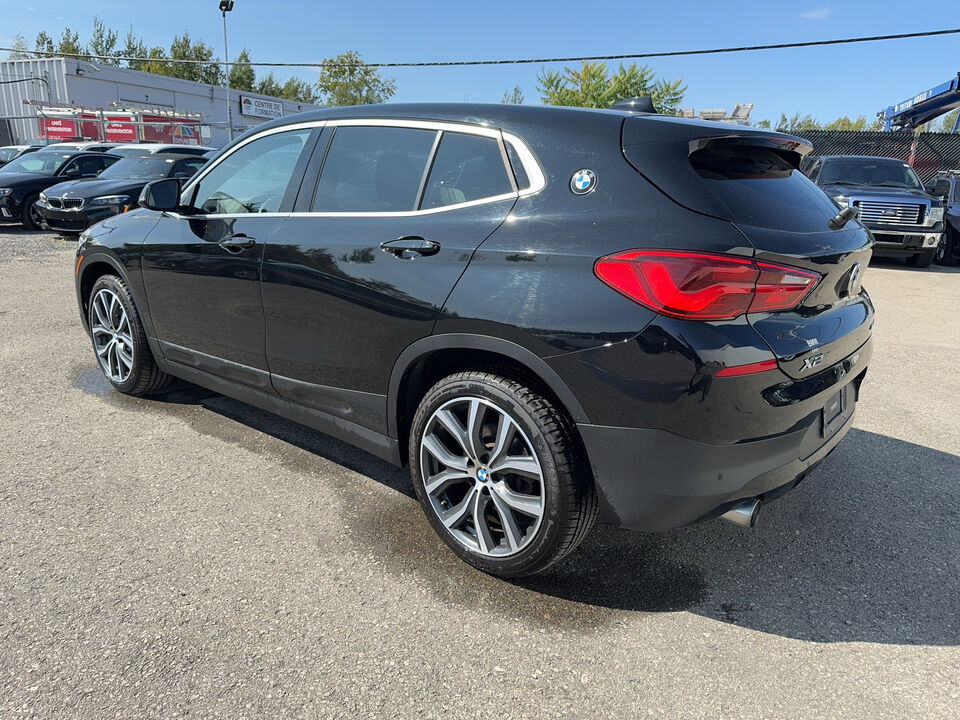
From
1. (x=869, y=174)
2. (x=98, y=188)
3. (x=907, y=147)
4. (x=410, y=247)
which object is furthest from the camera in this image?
(x=907, y=147)

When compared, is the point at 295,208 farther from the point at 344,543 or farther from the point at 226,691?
the point at 226,691

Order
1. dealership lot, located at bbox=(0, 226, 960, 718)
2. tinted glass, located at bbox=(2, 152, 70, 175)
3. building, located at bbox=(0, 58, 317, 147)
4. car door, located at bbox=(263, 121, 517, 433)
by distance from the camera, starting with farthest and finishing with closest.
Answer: building, located at bbox=(0, 58, 317, 147)
tinted glass, located at bbox=(2, 152, 70, 175)
car door, located at bbox=(263, 121, 517, 433)
dealership lot, located at bbox=(0, 226, 960, 718)

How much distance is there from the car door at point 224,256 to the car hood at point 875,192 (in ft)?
33.8

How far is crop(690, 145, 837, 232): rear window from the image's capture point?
7.66 feet

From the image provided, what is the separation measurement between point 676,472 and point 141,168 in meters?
13.7

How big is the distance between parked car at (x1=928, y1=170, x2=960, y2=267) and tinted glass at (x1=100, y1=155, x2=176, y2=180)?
1374cm

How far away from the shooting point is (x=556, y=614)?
252 cm

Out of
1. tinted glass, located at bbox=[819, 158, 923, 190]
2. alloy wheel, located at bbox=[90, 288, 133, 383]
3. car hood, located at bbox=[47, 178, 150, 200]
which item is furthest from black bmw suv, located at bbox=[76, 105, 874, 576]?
tinted glass, located at bbox=[819, 158, 923, 190]

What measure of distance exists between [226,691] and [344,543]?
883 mm

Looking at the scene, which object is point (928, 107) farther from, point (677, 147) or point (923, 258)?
point (677, 147)

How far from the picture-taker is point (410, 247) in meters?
2.71

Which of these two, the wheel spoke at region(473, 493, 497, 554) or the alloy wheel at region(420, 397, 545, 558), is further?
the wheel spoke at region(473, 493, 497, 554)

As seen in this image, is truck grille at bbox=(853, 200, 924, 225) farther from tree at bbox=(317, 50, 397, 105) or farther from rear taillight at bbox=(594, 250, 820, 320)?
tree at bbox=(317, 50, 397, 105)

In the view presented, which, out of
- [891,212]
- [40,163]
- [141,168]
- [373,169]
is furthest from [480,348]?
[40,163]
